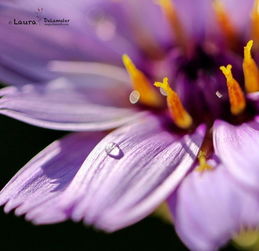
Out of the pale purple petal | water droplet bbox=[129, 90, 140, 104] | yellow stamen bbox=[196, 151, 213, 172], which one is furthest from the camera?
water droplet bbox=[129, 90, 140, 104]

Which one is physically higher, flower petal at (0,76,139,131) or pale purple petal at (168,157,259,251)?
flower petal at (0,76,139,131)

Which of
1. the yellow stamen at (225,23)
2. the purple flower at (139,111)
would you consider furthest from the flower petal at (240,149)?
the yellow stamen at (225,23)

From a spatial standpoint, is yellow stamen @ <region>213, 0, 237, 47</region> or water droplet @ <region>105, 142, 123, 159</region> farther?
yellow stamen @ <region>213, 0, 237, 47</region>

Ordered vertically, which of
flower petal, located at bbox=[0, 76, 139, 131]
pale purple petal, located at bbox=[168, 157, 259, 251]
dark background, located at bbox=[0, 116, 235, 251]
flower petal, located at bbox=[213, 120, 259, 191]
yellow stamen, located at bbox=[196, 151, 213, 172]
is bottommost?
dark background, located at bbox=[0, 116, 235, 251]

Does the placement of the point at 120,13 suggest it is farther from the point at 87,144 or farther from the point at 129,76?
the point at 87,144

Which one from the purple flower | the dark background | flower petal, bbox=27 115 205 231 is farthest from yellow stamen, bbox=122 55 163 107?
the dark background

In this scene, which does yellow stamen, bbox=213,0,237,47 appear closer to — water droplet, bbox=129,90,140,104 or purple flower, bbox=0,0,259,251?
purple flower, bbox=0,0,259,251

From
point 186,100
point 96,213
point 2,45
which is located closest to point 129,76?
point 186,100

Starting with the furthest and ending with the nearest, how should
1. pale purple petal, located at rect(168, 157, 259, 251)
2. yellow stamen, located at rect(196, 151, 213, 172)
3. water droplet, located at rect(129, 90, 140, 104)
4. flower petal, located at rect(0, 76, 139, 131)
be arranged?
water droplet, located at rect(129, 90, 140, 104)
flower petal, located at rect(0, 76, 139, 131)
yellow stamen, located at rect(196, 151, 213, 172)
pale purple petal, located at rect(168, 157, 259, 251)

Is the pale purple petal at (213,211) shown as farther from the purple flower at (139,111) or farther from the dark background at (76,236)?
the dark background at (76,236)
